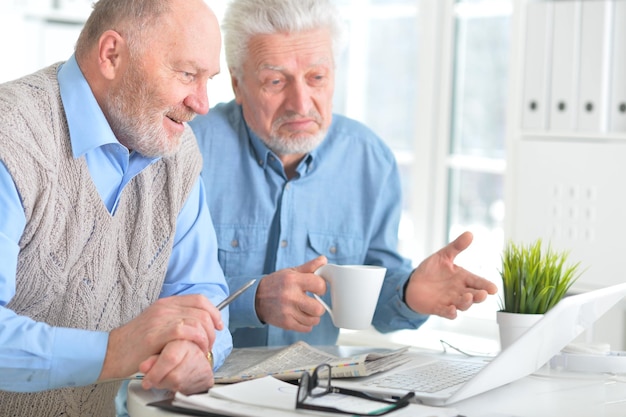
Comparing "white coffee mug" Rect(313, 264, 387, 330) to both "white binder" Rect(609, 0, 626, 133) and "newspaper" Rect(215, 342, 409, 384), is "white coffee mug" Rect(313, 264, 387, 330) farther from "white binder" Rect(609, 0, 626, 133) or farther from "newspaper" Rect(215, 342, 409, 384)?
"white binder" Rect(609, 0, 626, 133)

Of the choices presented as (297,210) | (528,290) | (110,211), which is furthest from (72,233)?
(528,290)

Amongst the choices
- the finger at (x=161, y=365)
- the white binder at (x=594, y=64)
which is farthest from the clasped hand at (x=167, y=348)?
the white binder at (x=594, y=64)

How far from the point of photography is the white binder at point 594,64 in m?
3.05

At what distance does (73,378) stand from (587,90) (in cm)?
213

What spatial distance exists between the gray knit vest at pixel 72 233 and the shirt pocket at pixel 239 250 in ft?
1.14

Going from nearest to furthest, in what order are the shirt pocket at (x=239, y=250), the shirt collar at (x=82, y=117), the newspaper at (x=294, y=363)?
1. the newspaper at (x=294, y=363)
2. the shirt collar at (x=82, y=117)
3. the shirt pocket at (x=239, y=250)

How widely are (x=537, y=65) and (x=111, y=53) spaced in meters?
1.84

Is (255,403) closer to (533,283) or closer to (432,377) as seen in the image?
(432,377)

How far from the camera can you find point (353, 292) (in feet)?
5.79

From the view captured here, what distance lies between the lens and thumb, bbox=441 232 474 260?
1.92 m

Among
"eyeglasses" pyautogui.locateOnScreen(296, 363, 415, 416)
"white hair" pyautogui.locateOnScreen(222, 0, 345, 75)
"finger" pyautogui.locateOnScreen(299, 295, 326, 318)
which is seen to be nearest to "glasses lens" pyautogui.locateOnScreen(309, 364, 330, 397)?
"eyeglasses" pyautogui.locateOnScreen(296, 363, 415, 416)

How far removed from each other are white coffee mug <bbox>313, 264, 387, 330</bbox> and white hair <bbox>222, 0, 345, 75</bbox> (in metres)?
0.69

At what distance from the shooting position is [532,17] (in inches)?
126

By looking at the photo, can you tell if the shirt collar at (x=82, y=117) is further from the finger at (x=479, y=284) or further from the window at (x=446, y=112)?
the window at (x=446, y=112)
